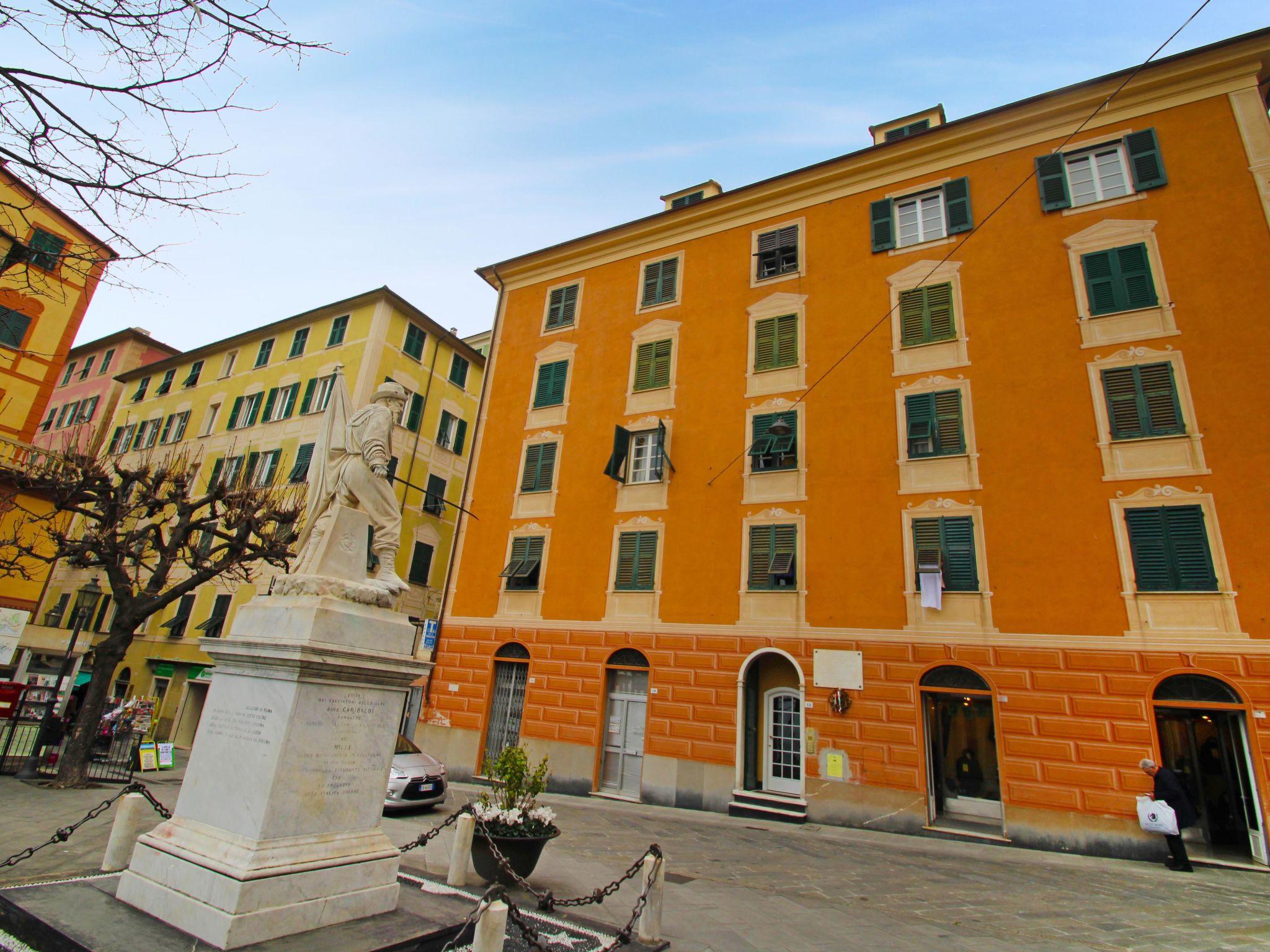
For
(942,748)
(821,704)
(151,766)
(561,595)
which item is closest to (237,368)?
(151,766)

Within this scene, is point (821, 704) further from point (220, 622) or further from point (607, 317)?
point (220, 622)

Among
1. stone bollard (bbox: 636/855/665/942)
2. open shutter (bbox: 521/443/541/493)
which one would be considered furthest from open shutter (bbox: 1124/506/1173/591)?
open shutter (bbox: 521/443/541/493)

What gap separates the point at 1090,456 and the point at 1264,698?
470 centimetres

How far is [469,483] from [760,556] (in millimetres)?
9784

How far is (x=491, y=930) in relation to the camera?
398cm

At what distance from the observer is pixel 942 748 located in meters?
13.7

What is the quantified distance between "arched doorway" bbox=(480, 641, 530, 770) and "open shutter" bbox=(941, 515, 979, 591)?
1054cm

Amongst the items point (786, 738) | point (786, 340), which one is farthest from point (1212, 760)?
point (786, 340)

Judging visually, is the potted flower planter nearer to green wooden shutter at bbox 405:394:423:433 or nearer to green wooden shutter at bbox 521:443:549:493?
green wooden shutter at bbox 521:443:549:493

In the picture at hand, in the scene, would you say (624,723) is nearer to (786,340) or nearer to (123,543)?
(786,340)

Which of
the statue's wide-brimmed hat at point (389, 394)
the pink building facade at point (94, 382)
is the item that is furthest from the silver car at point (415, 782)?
the pink building facade at point (94, 382)

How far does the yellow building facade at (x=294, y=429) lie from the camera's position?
24484 millimetres

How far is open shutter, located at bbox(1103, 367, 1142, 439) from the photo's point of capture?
1266cm

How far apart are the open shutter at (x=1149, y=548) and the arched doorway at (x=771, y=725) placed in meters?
6.53
